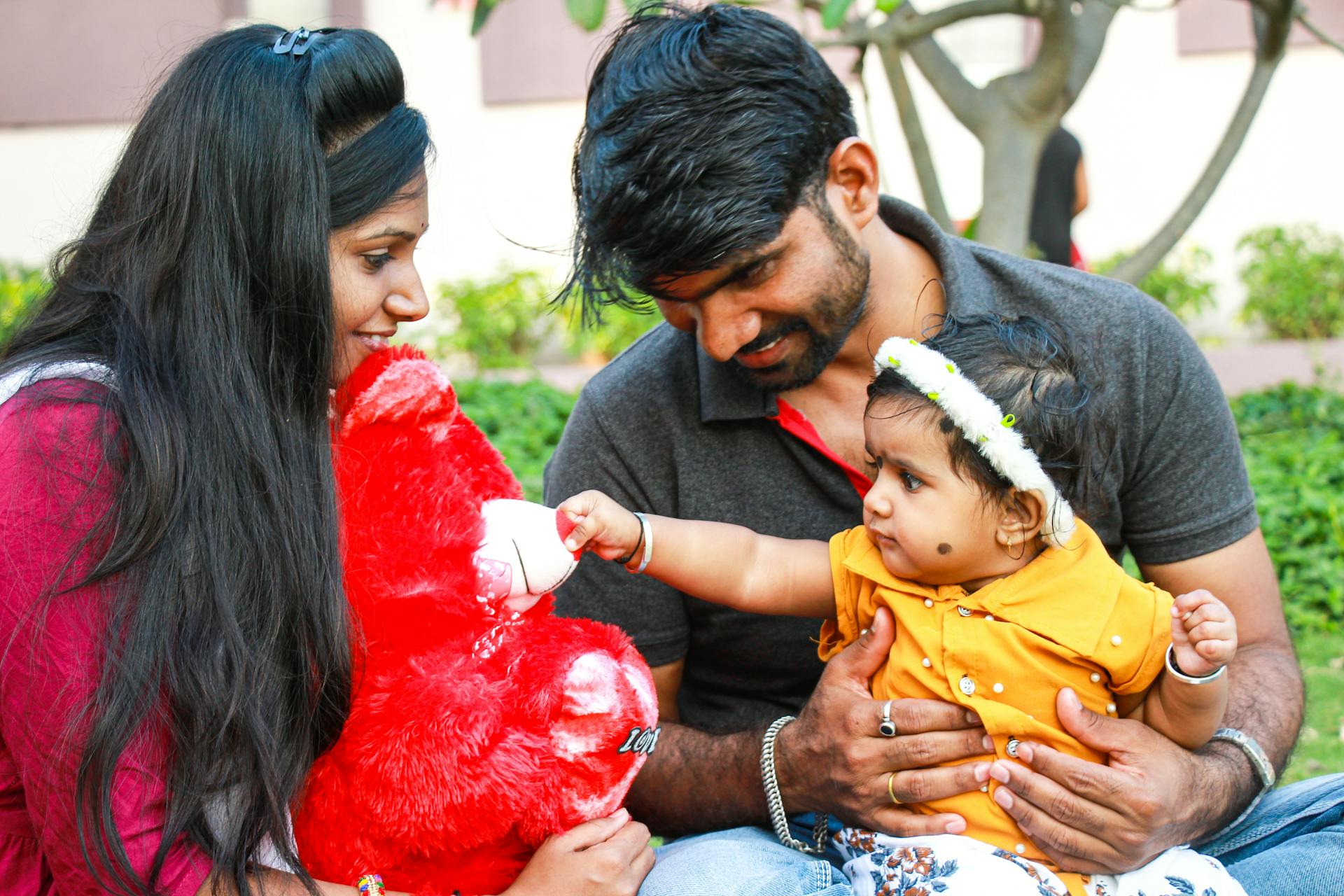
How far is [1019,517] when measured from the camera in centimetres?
207

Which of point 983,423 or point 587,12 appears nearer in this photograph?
point 983,423

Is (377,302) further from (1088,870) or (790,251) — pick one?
(1088,870)

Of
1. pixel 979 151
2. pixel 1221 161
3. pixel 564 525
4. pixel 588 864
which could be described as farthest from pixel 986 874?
pixel 979 151

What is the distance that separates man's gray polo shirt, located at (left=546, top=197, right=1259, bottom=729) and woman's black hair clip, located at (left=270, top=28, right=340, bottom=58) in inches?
38.6

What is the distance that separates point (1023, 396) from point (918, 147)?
9.39 feet

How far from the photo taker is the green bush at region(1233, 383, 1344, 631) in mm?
4867

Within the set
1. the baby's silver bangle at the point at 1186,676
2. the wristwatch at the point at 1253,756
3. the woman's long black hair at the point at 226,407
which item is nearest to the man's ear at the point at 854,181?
the woman's long black hair at the point at 226,407

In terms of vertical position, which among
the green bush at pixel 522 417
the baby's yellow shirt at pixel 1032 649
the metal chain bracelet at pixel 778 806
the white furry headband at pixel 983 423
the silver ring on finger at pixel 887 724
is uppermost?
the white furry headband at pixel 983 423

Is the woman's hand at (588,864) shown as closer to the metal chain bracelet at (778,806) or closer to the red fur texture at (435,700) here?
the red fur texture at (435,700)

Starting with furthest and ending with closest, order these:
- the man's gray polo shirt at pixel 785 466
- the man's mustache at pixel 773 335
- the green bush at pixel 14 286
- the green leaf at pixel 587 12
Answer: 1. the green bush at pixel 14 286
2. the green leaf at pixel 587 12
3. the man's gray polo shirt at pixel 785 466
4. the man's mustache at pixel 773 335

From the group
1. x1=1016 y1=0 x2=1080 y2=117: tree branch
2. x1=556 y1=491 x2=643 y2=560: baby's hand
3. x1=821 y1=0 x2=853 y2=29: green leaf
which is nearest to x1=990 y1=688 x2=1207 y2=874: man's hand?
x1=556 y1=491 x2=643 y2=560: baby's hand

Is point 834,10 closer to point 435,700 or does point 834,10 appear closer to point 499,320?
point 435,700

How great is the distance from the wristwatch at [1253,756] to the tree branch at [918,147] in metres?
2.63

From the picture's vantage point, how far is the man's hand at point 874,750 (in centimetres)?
207
